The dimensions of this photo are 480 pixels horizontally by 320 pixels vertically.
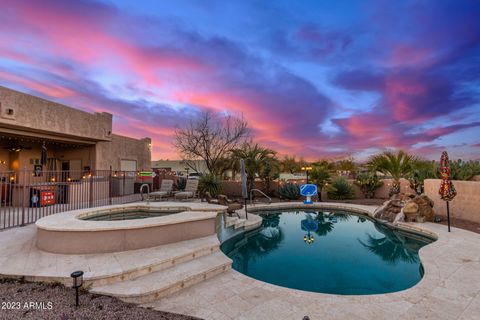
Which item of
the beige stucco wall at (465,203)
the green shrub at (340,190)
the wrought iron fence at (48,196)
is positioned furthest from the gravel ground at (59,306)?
the green shrub at (340,190)

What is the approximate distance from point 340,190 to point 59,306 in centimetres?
1387

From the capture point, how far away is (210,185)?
A: 1217 centimetres

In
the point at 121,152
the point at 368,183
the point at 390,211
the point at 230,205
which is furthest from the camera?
the point at 121,152

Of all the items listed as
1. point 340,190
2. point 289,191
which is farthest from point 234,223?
point 340,190

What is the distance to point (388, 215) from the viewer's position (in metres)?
8.82

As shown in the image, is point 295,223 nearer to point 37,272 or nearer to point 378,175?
point 37,272

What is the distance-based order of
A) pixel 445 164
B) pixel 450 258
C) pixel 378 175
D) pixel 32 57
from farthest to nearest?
pixel 378 175, pixel 32 57, pixel 445 164, pixel 450 258

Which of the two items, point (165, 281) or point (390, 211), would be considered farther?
point (390, 211)

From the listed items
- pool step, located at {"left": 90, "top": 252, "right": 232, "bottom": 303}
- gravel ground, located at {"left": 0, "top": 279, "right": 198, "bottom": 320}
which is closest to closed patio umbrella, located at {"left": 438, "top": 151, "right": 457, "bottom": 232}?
pool step, located at {"left": 90, "top": 252, "right": 232, "bottom": 303}

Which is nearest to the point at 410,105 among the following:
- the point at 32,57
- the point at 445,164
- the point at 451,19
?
the point at 451,19

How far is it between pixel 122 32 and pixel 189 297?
958 cm

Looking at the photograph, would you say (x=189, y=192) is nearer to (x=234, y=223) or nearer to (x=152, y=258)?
(x=234, y=223)

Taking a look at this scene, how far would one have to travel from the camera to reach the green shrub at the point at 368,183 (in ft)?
47.2

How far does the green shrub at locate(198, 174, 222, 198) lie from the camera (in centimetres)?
1209
